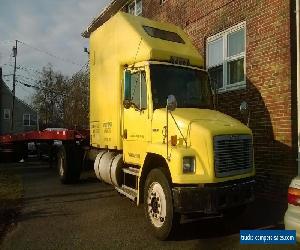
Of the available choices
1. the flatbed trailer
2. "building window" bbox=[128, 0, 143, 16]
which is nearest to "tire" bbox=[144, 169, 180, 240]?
the flatbed trailer

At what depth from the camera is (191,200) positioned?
6.47 m

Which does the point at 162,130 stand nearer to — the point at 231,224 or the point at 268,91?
the point at 231,224

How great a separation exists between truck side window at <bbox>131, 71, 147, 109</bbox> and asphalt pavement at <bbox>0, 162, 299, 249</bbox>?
2249 millimetres

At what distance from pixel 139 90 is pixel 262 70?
337 centimetres

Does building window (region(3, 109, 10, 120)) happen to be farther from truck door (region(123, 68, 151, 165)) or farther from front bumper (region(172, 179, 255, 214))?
front bumper (region(172, 179, 255, 214))

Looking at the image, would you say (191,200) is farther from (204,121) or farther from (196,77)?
(196,77)

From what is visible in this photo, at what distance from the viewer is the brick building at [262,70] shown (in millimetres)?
9008

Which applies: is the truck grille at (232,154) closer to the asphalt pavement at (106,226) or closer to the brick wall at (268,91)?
the asphalt pavement at (106,226)

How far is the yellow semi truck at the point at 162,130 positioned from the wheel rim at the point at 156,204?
0.02 m

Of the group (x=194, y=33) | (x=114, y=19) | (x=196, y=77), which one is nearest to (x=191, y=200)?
(x=196, y=77)

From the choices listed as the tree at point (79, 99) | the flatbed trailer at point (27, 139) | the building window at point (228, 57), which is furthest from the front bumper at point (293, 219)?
the tree at point (79, 99)

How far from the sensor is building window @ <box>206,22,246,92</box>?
10.9 meters

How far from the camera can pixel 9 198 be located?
10.4 m

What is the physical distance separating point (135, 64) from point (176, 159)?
2.68 meters
